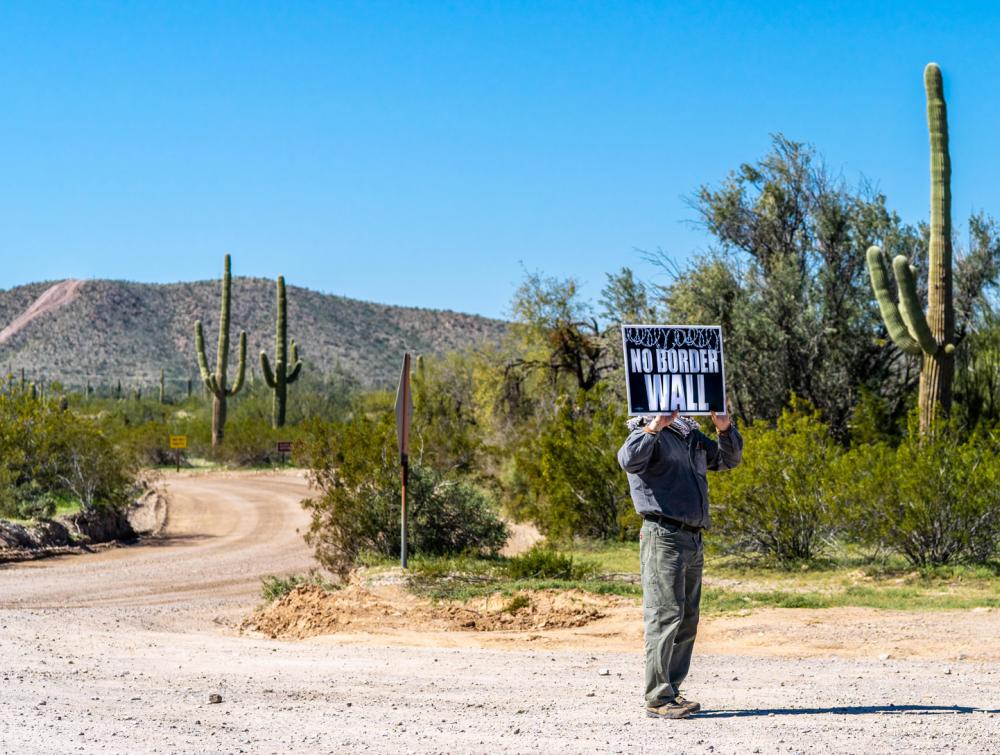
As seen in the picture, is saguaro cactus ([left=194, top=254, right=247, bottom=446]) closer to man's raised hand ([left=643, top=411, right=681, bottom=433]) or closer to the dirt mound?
the dirt mound

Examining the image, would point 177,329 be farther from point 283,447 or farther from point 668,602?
point 668,602

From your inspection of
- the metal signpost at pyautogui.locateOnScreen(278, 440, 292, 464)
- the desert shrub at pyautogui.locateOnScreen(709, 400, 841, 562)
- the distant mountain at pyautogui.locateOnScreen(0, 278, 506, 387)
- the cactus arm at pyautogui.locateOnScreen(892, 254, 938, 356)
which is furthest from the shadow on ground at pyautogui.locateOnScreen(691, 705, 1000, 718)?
the distant mountain at pyautogui.locateOnScreen(0, 278, 506, 387)

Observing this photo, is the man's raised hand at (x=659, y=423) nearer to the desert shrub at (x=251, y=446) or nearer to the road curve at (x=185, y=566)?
the road curve at (x=185, y=566)

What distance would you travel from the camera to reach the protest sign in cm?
761

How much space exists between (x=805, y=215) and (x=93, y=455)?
1601 centimetres

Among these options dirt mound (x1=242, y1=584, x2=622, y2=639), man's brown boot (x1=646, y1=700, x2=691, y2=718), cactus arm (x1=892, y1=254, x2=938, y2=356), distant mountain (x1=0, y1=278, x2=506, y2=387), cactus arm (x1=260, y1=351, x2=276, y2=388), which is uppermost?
distant mountain (x1=0, y1=278, x2=506, y2=387)

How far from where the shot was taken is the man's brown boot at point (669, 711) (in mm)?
7469

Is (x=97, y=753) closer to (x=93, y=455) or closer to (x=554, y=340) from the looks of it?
(x=93, y=455)

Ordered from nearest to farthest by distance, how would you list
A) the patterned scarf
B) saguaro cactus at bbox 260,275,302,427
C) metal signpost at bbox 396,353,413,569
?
the patterned scarf, metal signpost at bbox 396,353,413,569, saguaro cactus at bbox 260,275,302,427

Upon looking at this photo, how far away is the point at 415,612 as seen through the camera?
1389 cm

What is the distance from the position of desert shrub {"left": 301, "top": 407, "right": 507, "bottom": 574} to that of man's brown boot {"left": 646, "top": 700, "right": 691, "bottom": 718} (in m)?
10.1

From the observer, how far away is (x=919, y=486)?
633 inches

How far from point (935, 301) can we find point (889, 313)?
0.77m

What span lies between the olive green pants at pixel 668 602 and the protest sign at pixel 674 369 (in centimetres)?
73
